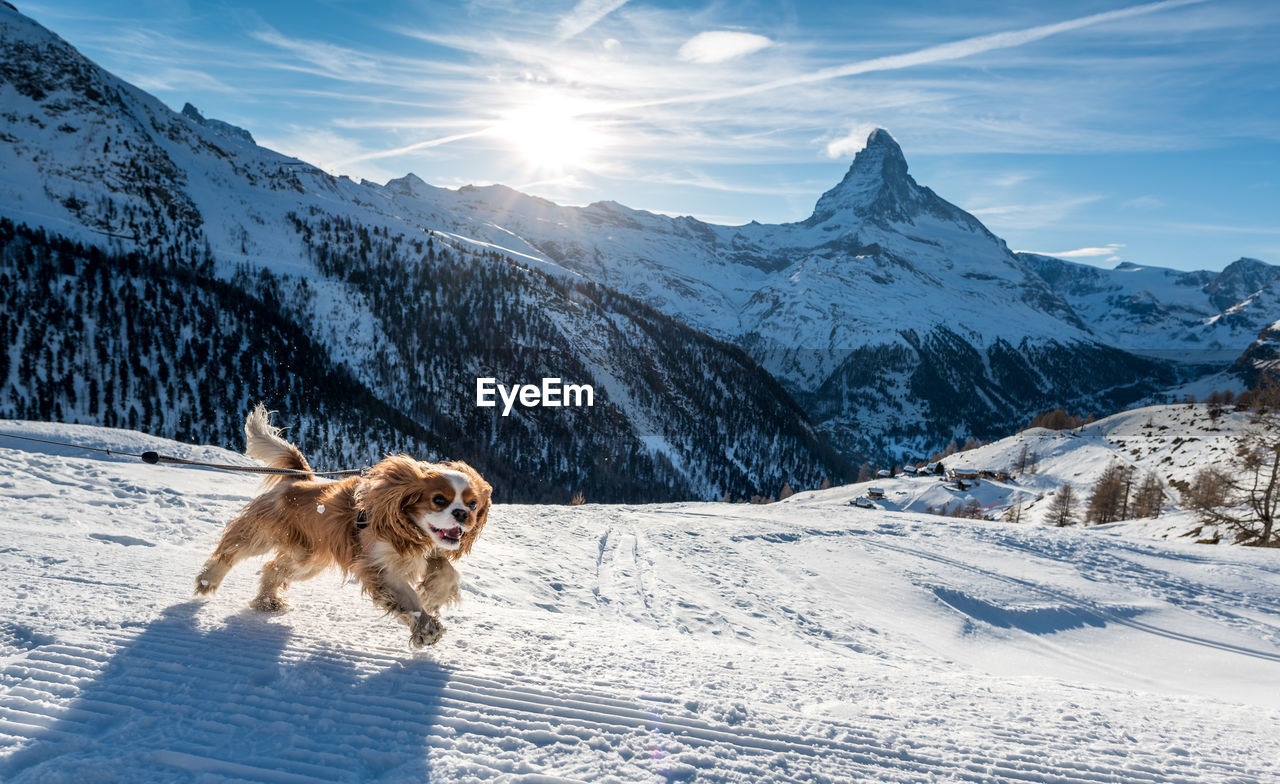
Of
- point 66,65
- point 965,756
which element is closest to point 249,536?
point 965,756

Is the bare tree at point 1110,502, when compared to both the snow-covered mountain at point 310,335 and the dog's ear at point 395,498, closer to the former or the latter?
the dog's ear at point 395,498

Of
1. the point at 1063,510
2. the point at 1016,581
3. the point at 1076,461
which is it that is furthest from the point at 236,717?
the point at 1076,461

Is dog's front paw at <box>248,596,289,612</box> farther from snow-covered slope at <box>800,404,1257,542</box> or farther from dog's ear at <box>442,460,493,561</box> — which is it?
snow-covered slope at <box>800,404,1257,542</box>

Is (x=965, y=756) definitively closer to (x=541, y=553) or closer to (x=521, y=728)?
(x=521, y=728)

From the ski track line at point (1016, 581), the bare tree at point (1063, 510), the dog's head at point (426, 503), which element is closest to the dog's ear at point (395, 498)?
the dog's head at point (426, 503)

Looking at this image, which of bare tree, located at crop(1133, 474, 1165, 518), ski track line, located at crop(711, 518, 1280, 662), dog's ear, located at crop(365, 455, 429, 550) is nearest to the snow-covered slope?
bare tree, located at crop(1133, 474, 1165, 518)

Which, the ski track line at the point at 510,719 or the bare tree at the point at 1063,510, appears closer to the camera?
the ski track line at the point at 510,719

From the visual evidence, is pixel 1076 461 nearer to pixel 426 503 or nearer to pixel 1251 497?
pixel 1251 497
